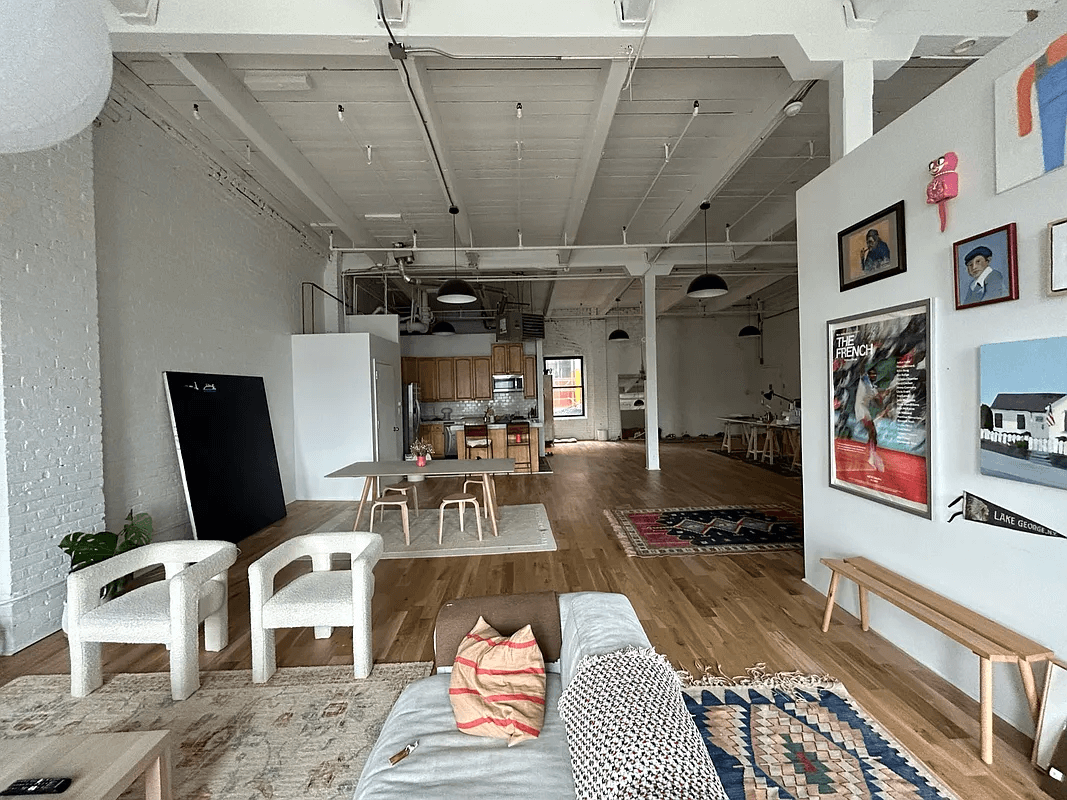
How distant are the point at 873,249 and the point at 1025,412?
4.34 feet

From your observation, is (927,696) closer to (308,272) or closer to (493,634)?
(493,634)

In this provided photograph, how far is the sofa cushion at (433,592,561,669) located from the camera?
214cm

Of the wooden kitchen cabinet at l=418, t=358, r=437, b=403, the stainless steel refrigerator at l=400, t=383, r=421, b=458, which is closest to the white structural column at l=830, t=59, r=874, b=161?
the stainless steel refrigerator at l=400, t=383, r=421, b=458

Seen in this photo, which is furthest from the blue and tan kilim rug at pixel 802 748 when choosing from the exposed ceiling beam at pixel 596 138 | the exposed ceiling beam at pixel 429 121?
the exposed ceiling beam at pixel 429 121

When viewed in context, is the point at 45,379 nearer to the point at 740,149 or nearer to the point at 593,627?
the point at 593,627

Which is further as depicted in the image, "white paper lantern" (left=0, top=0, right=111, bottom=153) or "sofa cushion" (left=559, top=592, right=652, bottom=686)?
"sofa cushion" (left=559, top=592, right=652, bottom=686)

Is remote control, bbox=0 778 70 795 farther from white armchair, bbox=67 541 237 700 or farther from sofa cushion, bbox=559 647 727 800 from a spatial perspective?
sofa cushion, bbox=559 647 727 800

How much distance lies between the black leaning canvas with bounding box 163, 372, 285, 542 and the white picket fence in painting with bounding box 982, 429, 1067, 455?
580 cm

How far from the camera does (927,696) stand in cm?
254

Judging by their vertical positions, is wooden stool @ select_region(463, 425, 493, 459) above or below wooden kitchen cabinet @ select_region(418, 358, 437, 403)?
below

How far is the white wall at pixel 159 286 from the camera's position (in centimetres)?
418

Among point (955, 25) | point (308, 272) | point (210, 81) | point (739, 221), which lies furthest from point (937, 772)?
point (308, 272)

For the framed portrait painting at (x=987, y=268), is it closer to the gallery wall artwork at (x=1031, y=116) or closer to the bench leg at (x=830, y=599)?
the gallery wall artwork at (x=1031, y=116)

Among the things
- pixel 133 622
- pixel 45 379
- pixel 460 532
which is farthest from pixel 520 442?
pixel 133 622
